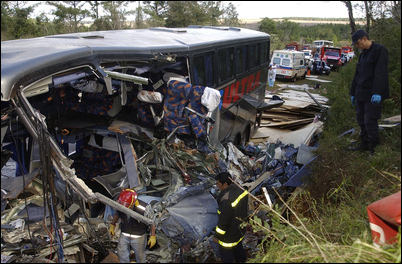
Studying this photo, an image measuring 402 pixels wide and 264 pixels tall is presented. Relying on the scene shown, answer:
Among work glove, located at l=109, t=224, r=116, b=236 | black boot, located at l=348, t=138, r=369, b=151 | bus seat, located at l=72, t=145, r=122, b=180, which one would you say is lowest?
work glove, located at l=109, t=224, r=116, b=236

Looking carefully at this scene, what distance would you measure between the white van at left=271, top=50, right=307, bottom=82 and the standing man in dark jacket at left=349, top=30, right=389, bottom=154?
61.1 ft

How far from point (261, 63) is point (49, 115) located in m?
6.75

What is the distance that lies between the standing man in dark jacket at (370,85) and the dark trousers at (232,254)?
2.71 m

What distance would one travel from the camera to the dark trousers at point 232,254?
3.96m

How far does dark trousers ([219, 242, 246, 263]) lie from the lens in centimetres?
396

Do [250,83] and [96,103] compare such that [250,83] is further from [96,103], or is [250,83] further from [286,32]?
[286,32]

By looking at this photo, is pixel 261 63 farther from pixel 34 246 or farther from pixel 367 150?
pixel 34 246

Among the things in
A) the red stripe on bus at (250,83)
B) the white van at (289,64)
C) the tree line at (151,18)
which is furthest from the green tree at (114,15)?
the red stripe on bus at (250,83)

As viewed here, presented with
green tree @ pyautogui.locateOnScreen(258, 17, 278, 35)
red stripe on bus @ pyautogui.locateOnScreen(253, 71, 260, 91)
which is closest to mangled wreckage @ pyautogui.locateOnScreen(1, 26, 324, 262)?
red stripe on bus @ pyautogui.locateOnScreen(253, 71, 260, 91)

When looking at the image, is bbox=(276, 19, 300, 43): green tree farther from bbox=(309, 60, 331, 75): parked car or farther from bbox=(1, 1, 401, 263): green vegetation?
bbox=(1, 1, 401, 263): green vegetation

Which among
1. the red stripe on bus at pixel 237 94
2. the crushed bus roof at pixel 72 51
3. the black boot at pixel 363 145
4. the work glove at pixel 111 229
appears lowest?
the work glove at pixel 111 229

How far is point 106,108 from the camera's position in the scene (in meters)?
5.75

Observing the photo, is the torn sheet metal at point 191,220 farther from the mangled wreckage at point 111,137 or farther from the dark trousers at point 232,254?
the dark trousers at point 232,254

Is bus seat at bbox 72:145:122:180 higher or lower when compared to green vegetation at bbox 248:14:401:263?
lower
